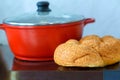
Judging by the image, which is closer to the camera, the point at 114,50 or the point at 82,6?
the point at 114,50

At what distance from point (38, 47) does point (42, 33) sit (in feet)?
0.15

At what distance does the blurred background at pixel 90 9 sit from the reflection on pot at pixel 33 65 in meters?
0.31

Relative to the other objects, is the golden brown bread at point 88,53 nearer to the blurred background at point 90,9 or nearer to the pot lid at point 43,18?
the pot lid at point 43,18

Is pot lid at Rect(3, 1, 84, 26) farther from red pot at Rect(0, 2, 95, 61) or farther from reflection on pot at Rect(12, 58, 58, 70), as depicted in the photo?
reflection on pot at Rect(12, 58, 58, 70)

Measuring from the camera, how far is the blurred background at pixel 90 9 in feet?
3.37

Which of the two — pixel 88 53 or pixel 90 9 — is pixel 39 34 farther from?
pixel 90 9

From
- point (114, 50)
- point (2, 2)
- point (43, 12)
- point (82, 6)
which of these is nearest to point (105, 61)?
point (114, 50)

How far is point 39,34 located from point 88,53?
0.52 ft

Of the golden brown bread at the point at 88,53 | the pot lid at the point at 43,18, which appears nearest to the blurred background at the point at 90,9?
the pot lid at the point at 43,18

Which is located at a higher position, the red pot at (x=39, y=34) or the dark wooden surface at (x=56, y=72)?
the red pot at (x=39, y=34)

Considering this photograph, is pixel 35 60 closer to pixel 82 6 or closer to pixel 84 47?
pixel 84 47

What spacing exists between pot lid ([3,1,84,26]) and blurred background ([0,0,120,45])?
195mm

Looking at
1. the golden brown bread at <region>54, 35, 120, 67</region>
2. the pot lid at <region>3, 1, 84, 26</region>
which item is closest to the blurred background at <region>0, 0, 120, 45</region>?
the pot lid at <region>3, 1, 84, 26</region>

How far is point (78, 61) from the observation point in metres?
0.69
